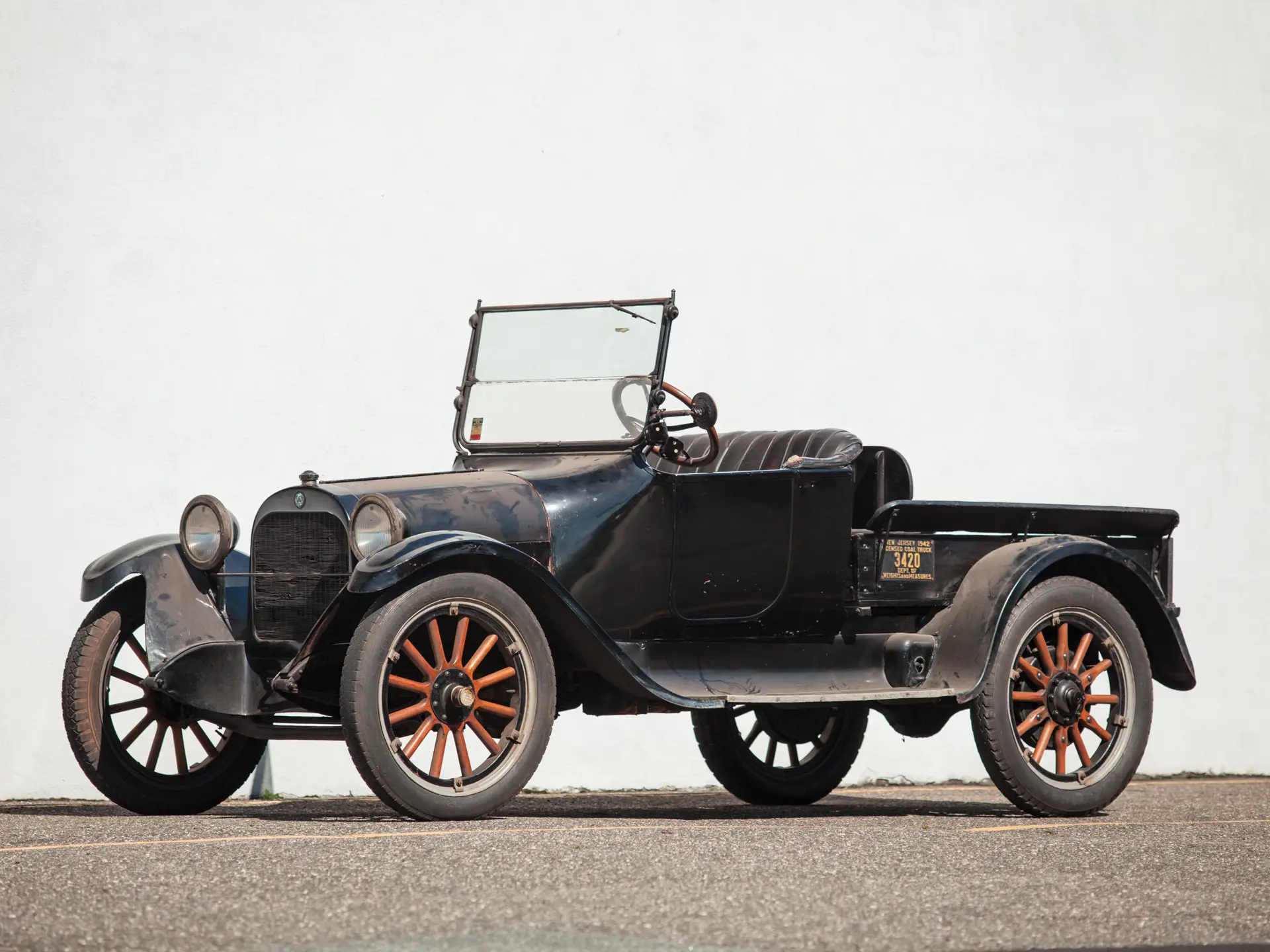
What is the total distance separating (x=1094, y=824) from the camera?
21.0ft

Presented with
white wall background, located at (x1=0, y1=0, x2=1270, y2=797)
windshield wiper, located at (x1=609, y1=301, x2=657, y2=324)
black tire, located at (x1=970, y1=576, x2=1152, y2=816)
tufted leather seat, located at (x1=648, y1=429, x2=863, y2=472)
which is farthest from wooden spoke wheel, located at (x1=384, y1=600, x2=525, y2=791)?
white wall background, located at (x1=0, y1=0, x2=1270, y2=797)

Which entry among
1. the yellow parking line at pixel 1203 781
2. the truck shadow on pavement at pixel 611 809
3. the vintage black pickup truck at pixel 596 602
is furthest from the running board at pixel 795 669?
the yellow parking line at pixel 1203 781

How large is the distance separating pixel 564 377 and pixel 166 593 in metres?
1.82

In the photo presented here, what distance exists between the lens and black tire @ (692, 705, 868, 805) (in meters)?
8.02

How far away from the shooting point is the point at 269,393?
845 cm

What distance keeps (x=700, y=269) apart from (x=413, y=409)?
5.81 feet

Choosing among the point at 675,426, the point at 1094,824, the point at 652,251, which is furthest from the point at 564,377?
the point at 1094,824

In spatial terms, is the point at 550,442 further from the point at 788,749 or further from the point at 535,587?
the point at 788,749

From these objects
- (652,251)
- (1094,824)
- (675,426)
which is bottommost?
(1094,824)

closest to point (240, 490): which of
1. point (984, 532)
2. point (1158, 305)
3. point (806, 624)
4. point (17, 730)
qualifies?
point (17, 730)

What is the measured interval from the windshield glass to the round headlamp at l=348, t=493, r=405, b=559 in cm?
117

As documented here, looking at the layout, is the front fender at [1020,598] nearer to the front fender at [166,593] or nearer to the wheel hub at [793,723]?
the wheel hub at [793,723]

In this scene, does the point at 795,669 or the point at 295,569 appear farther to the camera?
the point at 795,669

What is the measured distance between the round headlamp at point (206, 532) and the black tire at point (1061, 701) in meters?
3.01
